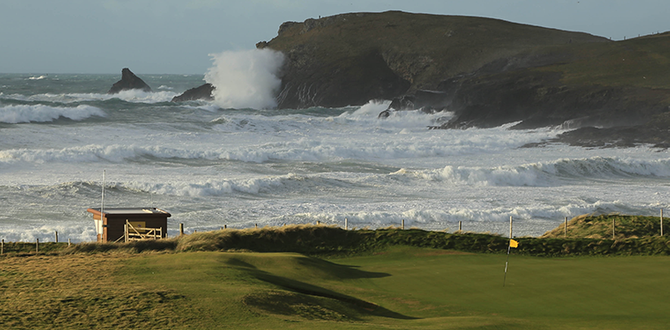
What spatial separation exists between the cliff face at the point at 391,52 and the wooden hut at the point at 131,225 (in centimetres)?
7812

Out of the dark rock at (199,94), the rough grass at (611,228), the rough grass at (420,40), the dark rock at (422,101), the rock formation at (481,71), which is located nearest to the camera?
the rough grass at (611,228)

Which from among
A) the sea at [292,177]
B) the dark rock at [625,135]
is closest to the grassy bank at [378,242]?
the sea at [292,177]

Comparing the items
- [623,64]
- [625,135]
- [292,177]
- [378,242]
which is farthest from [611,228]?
[623,64]

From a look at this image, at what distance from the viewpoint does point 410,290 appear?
1430 centimetres

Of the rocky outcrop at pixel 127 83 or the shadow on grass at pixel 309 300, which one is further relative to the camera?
the rocky outcrop at pixel 127 83

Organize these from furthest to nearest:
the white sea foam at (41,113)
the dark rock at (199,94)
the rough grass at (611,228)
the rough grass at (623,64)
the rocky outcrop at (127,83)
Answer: the rocky outcrop at (127,83)
the dark rock at (199,94)
the rough grass at (623,64)
the white sea foam at (41,113)
the rough grass at (611,228)

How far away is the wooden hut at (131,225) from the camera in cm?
1920

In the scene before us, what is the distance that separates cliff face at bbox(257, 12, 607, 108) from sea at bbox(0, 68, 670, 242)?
117 ft

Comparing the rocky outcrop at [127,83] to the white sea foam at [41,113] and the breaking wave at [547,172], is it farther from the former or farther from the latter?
the breaking wave at [547,172]

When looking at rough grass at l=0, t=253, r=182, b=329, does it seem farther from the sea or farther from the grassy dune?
the sea

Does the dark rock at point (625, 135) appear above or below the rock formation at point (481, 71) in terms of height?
below

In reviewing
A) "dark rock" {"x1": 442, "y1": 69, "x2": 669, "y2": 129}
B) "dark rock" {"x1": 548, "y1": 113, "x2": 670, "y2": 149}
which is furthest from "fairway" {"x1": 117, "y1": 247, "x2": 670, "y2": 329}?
Result: "dark rock" {"x1": 442, "y1": 69, "x2": 669, "y2": 129}

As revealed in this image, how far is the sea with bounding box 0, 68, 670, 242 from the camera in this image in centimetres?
2708

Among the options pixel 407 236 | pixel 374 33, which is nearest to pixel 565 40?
pixel 374 33
